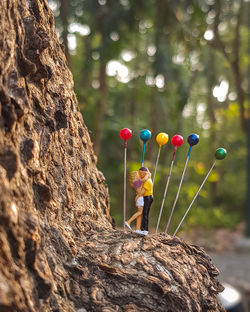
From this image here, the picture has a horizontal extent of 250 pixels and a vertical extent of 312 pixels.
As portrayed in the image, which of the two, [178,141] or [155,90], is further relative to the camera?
[155,90]

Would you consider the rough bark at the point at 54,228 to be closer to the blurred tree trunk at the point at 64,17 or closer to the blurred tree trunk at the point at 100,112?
the blurred tree trunk at the point at 64,17

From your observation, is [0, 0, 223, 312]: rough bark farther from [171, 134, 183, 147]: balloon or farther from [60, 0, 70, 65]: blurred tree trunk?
[60, 0, 70, 65]: blurred tree trunk

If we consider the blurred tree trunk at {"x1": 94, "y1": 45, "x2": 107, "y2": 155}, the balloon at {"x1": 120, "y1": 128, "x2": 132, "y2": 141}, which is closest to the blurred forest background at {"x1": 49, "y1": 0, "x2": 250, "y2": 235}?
the blurred tree trunk at {"x1": 94, "y1": 45, "x2": 107, "y2": 155}

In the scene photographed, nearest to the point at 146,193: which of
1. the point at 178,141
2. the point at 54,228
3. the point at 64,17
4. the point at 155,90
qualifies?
the point at 178,141

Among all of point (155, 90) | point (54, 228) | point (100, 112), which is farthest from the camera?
point (155, 90)

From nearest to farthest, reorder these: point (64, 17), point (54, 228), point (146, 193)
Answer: point (54, 228) → point (146, 193) → point (64, 17)

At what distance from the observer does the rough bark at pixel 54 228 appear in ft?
5.24

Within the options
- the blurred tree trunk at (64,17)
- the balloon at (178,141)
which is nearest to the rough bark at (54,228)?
the balloon at (178,141)

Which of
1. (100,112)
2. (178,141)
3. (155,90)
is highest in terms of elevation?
(155,90)

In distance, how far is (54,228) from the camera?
6.14 feet

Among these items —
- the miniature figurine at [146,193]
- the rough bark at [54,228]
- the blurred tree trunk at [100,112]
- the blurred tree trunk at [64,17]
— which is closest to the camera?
the rough bark at [54,228]

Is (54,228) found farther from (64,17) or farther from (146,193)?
(64,17)

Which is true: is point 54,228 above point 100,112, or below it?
below

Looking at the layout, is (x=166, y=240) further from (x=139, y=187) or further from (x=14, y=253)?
(x=14, y=253)
